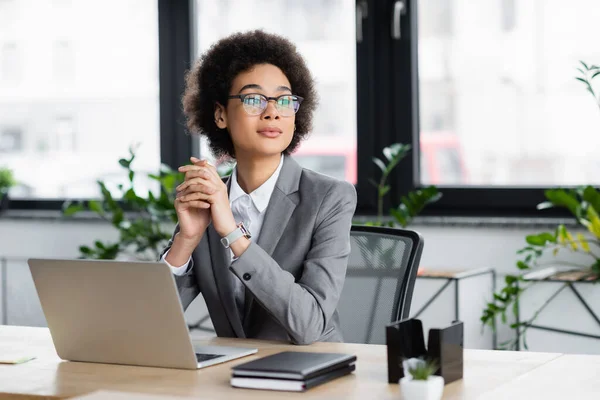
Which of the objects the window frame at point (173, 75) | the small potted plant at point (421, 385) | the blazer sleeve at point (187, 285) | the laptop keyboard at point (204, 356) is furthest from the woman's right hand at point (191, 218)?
the window frame at point (173, 75)

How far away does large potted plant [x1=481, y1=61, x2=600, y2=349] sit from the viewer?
300 cm

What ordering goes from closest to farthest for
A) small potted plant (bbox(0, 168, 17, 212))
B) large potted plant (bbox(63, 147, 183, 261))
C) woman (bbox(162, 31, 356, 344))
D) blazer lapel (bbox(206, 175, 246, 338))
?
1. woman (bbox(162, 31, 356, 344))
2. blazer lapel (bbox(206, 175, 246, 338))
3. large potted plant (bbox(63, 147, 183, 261))
4. small potted plant (bbox(0, 168, 17, 212))

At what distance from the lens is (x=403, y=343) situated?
1.45 m

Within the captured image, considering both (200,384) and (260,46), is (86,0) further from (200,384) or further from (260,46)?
(200,384)

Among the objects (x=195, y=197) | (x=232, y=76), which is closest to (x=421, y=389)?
(x=195, y=197)

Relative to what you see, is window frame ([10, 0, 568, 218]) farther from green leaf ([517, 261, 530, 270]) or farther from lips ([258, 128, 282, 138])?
lips ([258, 128, 282, 138])

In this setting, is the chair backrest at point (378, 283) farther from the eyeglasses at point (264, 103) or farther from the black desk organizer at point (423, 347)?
the black desk organizer at point (423, 347)

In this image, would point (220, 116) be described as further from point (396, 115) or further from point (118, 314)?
point (396, 115)

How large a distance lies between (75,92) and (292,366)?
10.4 ft

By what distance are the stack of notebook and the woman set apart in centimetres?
32

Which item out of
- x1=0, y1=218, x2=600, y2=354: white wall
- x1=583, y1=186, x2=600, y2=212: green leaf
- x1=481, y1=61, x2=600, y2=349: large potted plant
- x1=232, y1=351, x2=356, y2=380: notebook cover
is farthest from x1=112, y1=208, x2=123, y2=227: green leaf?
x1=232, y1=351, x2=356, y2=380: notebook cover

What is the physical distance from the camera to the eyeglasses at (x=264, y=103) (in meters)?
2.01

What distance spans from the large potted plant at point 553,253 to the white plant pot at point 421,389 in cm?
176

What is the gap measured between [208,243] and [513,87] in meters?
1.79
